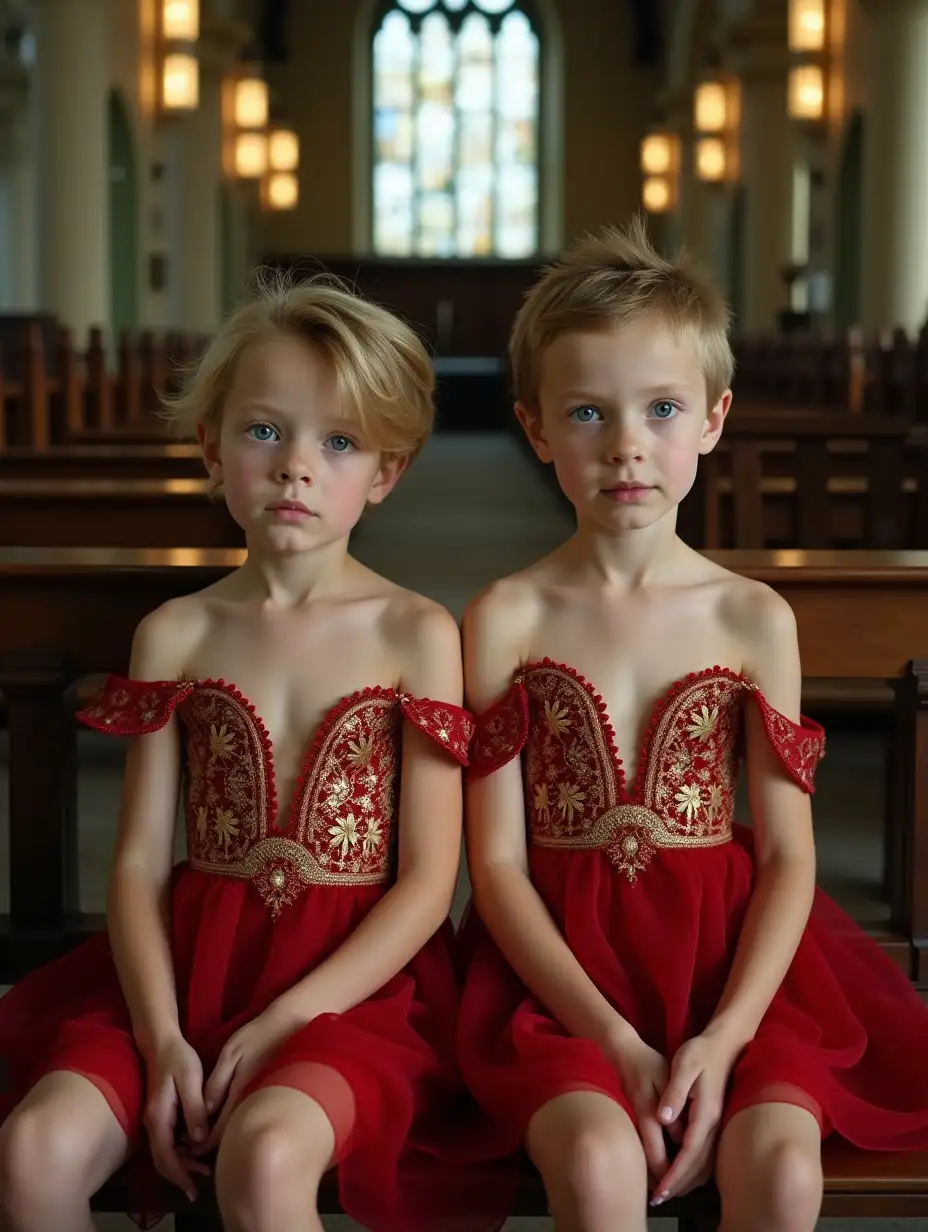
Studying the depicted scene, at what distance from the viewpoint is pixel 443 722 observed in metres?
1.94

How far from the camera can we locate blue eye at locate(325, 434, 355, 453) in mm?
1955

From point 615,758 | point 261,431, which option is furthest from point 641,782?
point 261,431

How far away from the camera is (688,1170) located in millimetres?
1676

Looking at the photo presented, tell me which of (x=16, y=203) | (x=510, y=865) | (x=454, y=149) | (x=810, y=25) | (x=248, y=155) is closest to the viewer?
(x=510, y=865)

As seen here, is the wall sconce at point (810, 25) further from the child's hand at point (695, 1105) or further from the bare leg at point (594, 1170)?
the bare leg at point (594, 1170)

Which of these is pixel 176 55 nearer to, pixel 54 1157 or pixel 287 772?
pixel 287 772

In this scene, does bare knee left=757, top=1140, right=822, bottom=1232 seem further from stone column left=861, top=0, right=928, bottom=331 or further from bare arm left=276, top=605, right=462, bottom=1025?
stone column left=861, top=0, right=928, bottom=331

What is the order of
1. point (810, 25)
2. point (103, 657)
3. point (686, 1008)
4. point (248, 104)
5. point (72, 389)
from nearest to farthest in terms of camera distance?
point (686, 1008), point (103, 657), point (72, 389), point (810, 25), point (248, 104)

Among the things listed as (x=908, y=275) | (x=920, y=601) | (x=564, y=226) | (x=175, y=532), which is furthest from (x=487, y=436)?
(x=920, y=601)

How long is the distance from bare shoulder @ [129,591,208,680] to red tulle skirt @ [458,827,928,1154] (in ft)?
1.55

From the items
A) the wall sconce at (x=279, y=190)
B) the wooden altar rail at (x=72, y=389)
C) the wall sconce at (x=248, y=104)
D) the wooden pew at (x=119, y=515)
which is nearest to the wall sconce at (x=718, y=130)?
the wall sconce at (x=248, y=104)

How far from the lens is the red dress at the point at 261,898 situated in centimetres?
184

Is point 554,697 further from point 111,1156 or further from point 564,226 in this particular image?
point 564,226

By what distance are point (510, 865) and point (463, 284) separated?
21.8 metres
